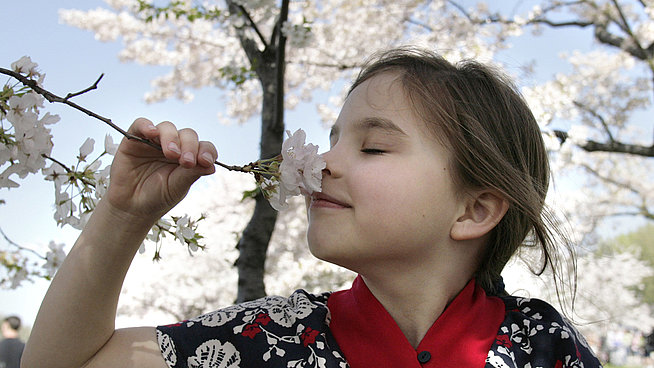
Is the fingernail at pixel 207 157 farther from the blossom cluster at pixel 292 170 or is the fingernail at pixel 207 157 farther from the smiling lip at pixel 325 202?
the smiling lip at pixel 325 202

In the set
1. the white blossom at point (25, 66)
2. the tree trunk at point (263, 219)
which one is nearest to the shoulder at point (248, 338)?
the white blossom at point (25, 66)

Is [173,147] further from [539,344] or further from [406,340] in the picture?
[539,344]

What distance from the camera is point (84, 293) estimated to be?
101 cm

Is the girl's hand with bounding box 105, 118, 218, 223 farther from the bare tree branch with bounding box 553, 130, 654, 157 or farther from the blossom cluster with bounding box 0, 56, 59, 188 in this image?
the bare tree branch with bounding box 553, 130, 654, 157

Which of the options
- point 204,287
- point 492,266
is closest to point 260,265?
point 492,266

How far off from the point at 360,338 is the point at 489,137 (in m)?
0.57

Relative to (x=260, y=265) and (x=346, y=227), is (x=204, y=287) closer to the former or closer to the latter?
(x=260, y=265)

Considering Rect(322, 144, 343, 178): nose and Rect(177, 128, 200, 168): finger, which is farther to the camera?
Rect(322, 144, 343, 178): nose

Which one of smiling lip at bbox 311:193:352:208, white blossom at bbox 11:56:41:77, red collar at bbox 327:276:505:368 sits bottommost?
red collar at bbox 327:276:505:368

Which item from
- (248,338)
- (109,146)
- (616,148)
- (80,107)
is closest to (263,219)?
(248,338)

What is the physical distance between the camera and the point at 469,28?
674cm

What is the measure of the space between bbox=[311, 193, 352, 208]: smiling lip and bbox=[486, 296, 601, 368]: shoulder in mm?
462

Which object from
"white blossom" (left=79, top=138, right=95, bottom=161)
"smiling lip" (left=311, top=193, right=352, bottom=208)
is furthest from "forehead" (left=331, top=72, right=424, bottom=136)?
"white blossom" (left=79, top=138, right=95, bottom=161)

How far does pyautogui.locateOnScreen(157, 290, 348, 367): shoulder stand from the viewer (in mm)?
1177
